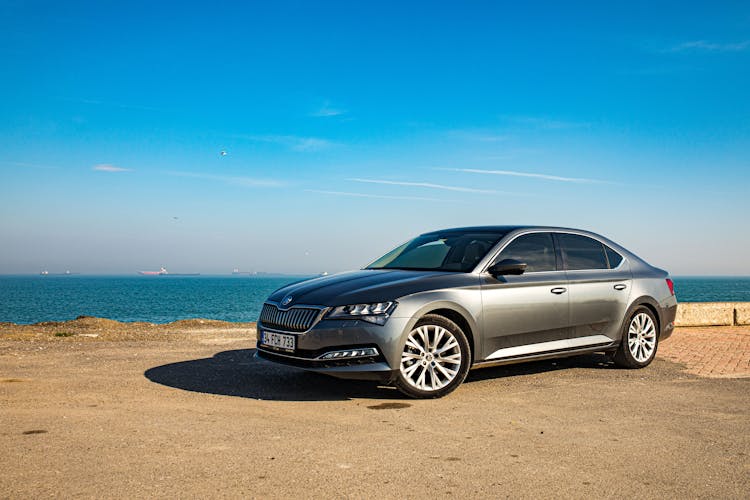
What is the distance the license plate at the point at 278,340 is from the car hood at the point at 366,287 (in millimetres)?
307

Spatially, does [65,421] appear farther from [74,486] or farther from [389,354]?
[389,354]

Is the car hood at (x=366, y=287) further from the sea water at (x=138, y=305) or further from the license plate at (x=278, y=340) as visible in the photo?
the sea water at (x=138, y=305)

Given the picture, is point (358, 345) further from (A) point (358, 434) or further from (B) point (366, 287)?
(A) point (358, 434)

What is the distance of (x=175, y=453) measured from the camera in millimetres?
4133

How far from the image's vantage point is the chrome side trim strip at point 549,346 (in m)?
6.48

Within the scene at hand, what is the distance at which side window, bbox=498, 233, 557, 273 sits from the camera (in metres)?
6.97

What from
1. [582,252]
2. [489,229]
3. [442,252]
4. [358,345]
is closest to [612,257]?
[582,252]

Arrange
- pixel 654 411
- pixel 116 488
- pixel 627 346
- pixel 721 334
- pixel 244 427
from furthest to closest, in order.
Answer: pixel 721 334
pixel 627 346
pixel 654 411
pixel 244 427
pixel 116 488

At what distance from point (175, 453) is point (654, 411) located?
12.9 feet

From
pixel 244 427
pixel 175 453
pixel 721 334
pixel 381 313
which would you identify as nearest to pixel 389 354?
pixel 381 313

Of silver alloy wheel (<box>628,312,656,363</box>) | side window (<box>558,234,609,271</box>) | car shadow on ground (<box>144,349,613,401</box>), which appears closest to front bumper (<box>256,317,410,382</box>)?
car shadow on ground (<box>144,349,613,401</box>)

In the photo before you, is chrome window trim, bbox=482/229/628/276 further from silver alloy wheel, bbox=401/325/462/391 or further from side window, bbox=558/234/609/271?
silver alloy wheel, bbox=401/325/462/391

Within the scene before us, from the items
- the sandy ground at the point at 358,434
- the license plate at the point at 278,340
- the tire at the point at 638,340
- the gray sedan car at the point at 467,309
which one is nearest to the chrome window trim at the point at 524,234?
the gray sedan car at the point at 467,309

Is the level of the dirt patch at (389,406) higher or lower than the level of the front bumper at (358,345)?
lower
